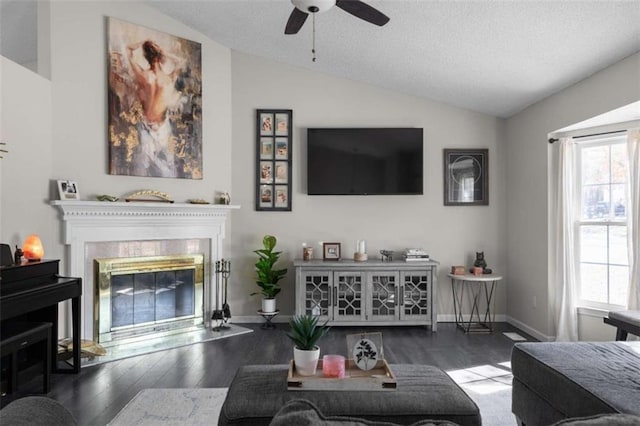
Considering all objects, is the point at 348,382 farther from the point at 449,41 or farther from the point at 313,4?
the point at 449,41

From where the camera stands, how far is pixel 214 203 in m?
5.09

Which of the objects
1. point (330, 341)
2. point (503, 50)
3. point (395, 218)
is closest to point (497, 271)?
point (395, 218)

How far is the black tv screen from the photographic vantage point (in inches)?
205

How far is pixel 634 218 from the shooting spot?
380cm

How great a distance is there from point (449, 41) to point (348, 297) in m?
2.88

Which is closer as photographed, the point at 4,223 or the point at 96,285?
the point at 4,223

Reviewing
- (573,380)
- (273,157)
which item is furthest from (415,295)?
(573,380)

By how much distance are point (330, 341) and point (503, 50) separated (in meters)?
3.29

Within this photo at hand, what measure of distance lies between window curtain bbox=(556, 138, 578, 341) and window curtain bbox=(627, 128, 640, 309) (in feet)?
1.78

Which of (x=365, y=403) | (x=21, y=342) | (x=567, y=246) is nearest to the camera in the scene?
(x=365, y=403)

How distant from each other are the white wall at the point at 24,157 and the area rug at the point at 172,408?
1.70m

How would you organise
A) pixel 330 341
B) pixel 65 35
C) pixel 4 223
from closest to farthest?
pixel 4 223
pixel 65 35
pixel 330 341

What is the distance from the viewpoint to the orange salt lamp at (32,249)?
131 inches

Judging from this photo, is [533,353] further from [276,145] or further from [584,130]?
[276,145]
